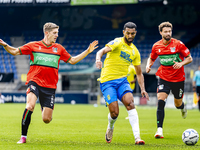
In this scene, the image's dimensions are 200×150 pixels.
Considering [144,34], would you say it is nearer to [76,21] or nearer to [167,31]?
[76,21]

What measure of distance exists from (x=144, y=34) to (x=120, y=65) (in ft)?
84.7

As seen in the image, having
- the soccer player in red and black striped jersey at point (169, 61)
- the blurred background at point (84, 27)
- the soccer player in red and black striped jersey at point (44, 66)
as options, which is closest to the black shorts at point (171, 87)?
the soccer player in red and black striped jersey at point (169, 61)

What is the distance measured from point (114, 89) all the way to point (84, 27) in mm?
26096

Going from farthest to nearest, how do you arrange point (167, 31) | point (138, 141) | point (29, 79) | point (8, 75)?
point (8, 75) → point (167, 31) → point (29, 79) → point (138, 141)

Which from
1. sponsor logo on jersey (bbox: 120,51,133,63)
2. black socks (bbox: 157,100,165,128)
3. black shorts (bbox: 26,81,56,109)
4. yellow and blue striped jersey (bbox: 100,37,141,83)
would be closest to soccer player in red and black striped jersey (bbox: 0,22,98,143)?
black shorts (bbox: 26,81,56,109)

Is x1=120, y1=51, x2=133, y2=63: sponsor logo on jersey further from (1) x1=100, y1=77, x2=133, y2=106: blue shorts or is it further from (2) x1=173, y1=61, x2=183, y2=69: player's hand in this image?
(2) x1=173, y1=61, x2=183, y2=69: player's hand

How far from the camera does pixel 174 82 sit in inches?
327

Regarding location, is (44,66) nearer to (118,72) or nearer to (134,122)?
(118,72)

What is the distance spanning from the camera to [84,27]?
32156 millimetres

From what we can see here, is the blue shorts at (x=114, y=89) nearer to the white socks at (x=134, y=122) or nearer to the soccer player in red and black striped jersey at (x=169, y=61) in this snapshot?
the white socks at (x=134, y=122)

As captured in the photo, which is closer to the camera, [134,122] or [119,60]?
[134,122]

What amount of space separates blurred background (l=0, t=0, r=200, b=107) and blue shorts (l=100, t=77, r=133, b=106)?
810 inches

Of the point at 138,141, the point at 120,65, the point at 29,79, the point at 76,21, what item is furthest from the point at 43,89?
the point at 76,21

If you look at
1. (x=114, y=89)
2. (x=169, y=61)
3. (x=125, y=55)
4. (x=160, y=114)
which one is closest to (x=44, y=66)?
(x=114, y=89)
